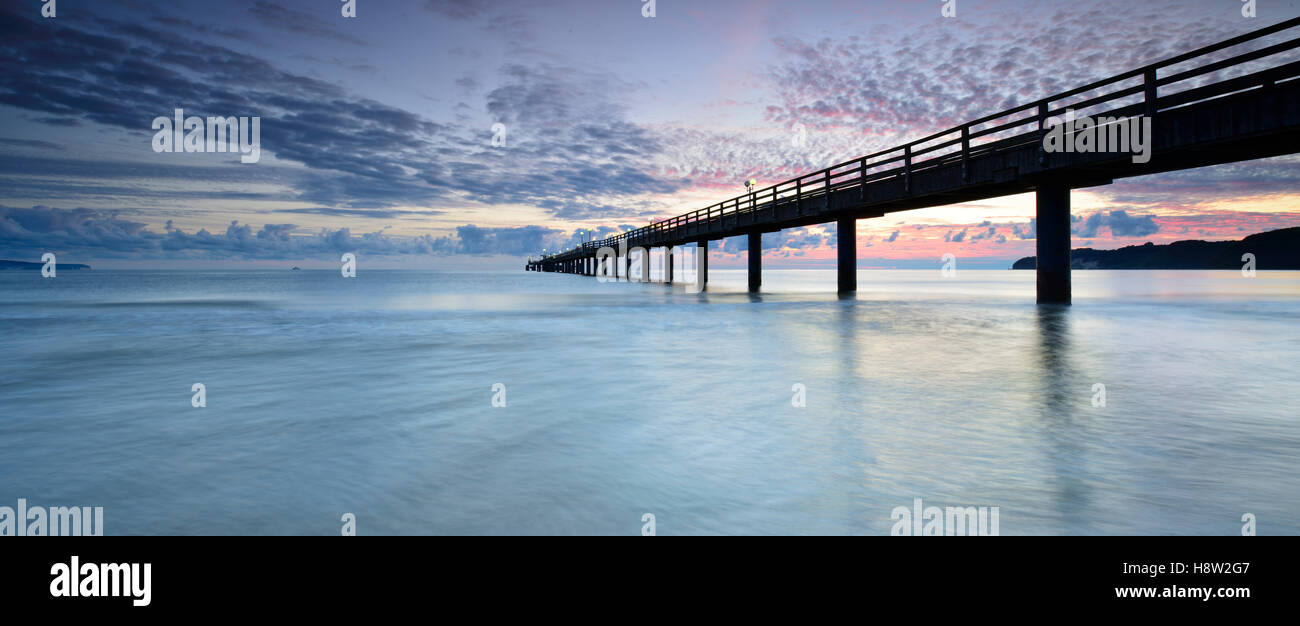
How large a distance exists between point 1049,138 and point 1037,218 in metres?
4.89

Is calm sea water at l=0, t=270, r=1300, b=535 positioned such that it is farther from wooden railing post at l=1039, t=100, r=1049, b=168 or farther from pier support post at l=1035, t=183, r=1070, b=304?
pier support post at l=1035, t=183, r=1070, b=304

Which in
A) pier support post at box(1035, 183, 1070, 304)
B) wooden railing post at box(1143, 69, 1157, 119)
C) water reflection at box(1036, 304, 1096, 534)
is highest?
wooden railing post at box(1143, 69, 1157, 119)

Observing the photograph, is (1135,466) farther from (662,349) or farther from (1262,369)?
(662,349)

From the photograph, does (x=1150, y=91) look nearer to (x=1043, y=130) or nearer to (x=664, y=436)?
(x=1043, y=130)

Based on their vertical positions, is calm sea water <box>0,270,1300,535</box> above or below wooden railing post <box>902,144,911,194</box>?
below

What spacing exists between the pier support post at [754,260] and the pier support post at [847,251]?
23.2ft

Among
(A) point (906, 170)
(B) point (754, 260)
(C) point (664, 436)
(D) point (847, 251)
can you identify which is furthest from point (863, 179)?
(C) point (664, 436)

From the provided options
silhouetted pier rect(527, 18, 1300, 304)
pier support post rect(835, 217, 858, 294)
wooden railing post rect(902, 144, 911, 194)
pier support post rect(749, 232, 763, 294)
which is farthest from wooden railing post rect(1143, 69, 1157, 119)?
pier support post rect(749, 232, 763, 294)

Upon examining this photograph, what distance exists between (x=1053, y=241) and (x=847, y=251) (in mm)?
12896

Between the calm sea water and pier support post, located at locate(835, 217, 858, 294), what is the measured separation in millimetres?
19605

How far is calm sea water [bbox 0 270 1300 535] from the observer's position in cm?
421

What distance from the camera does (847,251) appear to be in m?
34.0

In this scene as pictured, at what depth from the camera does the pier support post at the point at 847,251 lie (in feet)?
108
